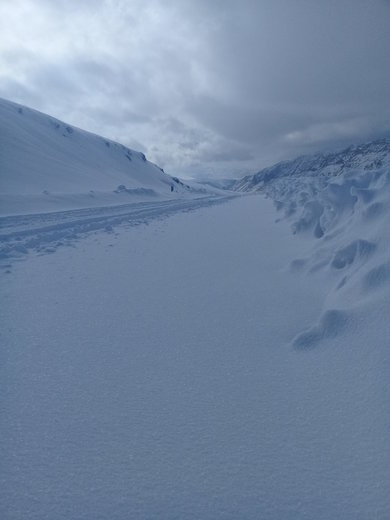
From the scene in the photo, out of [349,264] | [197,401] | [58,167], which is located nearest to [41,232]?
[349,264]

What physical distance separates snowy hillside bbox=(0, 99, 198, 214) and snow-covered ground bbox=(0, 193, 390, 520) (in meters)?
14.0

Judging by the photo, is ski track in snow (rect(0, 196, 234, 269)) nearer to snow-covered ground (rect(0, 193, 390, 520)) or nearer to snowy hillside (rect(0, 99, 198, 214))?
snow-covered ground (rect(0, 193, 390, 520))

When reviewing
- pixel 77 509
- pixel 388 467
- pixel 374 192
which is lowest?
pixel 77 509

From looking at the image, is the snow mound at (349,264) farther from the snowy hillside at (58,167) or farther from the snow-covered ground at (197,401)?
the snowy hillside at (58,167)

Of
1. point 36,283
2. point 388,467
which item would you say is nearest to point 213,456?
point 388,467

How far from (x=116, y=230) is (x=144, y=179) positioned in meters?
52.6

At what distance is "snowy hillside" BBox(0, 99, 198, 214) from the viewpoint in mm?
22344

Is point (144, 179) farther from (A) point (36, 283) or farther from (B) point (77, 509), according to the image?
(B) point (77, 509)

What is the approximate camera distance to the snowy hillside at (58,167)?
22344 millimetres

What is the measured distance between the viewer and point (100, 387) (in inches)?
116

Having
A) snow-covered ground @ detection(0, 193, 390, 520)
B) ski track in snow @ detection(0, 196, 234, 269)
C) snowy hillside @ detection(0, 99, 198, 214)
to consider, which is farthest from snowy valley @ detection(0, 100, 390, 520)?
snowy hillside @ detection(0, 99, 198, 214)

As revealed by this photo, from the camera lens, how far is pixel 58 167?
1455 inches

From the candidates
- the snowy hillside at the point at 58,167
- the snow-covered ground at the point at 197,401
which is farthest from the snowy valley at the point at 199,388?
the snowy hillside at the point at 58,167

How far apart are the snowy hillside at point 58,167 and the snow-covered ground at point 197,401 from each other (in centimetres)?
1397
